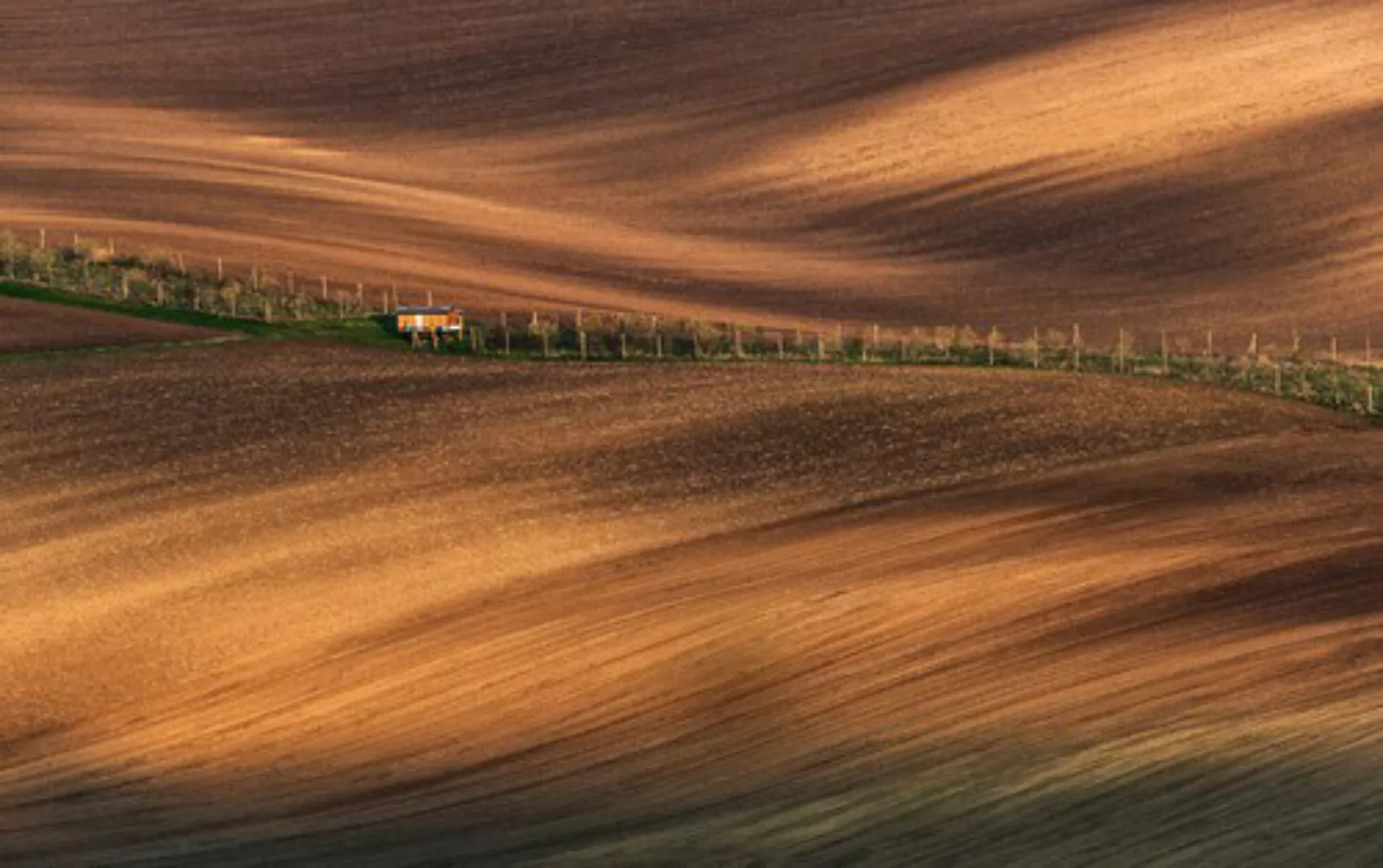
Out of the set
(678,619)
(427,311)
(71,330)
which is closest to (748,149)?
(427,311)

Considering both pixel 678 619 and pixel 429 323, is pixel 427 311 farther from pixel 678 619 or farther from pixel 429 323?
pixel 678 619

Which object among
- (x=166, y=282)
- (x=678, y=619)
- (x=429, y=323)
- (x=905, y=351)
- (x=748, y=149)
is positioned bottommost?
(x=678, y=619)

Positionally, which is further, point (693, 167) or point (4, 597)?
point (693, 167)

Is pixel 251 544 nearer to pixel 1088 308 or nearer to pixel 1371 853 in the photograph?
pixel 1371 853

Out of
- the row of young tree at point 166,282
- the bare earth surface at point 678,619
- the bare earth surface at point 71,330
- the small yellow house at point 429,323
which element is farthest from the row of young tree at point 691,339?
the bare earth surface at point 678,619

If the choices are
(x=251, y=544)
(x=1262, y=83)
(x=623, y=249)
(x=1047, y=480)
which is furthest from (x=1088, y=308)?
(x=251, y=544)

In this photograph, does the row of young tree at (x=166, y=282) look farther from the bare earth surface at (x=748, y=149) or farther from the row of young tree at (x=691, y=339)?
the bare earth surface at (x=748, y=149)
